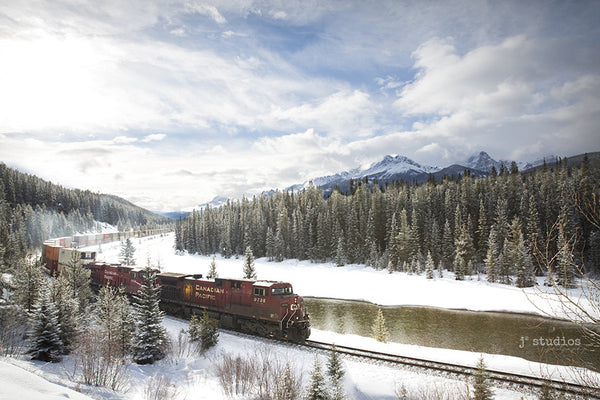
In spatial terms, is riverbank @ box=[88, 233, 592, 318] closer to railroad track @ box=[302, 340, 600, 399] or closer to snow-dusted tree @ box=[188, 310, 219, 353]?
railroad track @ box=[302, 340, 600, 399]

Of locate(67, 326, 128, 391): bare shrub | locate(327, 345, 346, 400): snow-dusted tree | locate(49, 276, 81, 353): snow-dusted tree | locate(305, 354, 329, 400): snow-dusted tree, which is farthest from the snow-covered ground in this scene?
locate(305, 354, 329, 400): snow-dusted tree

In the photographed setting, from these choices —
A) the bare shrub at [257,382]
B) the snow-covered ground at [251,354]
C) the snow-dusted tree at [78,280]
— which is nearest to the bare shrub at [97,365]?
the snow-covered ground at [251,354]


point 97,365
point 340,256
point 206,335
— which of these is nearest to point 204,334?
point 206,335

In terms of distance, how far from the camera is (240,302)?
29.5 meters

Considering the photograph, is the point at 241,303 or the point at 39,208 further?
the point at 39,208

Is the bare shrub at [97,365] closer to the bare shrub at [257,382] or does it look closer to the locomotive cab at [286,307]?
the bare shrub at [257,382]

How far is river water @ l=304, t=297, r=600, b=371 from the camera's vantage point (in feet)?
96.9

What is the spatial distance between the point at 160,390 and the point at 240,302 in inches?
474

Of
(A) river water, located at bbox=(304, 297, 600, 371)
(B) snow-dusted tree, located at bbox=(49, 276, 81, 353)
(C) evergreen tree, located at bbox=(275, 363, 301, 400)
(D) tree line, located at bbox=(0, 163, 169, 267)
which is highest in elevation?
(D) tree line, located at bbox=(0, 163, 169, 267)

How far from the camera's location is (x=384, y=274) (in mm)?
70000

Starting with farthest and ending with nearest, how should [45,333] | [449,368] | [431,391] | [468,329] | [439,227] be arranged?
1. [439,227]
2. [468,329]
3. [449,368]
4. [45,333]
5. [431,391]

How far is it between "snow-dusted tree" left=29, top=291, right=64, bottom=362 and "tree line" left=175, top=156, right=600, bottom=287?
60673mm

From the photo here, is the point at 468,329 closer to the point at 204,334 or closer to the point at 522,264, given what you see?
the point at 522,264

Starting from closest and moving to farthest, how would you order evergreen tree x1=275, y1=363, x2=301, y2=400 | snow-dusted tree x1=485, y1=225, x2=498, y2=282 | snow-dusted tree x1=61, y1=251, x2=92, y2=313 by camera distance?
evergreen tree x1=275, y1=363, x2=301, y2=400
snow-dusted tree x1=61, y1=251, x2=92, y2=313
snow-dusted tree x1=485, y1=225, x2=498, y2=282
